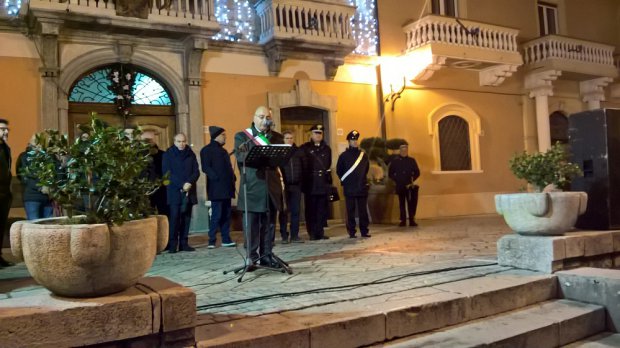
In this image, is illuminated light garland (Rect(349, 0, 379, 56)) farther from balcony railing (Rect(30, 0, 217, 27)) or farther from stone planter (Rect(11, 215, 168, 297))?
stone planter (Rect(11, 215, 168, 297))

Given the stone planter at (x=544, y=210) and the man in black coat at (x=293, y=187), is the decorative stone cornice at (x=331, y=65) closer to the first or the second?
the man in black coat at (x=293, y=187)

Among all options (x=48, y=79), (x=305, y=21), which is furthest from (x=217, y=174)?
(x=305, y=21)

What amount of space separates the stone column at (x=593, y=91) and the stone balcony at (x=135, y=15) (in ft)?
41.7

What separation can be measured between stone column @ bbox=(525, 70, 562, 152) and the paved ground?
8486 mm

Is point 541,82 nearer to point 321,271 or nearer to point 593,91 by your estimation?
point 593,91

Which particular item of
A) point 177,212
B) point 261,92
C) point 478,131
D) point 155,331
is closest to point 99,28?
point 261,92

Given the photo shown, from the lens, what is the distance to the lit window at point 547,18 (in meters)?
16.9

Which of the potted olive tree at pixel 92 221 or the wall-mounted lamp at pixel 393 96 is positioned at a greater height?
the wall-mounted lamp at pixel 393 96

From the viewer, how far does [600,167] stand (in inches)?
232

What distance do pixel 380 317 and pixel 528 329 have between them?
1.29 metres

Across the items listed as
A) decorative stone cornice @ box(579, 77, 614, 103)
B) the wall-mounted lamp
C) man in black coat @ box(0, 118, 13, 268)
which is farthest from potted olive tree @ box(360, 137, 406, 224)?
decorative stone cornice @ box(579, 77, 614, 103)

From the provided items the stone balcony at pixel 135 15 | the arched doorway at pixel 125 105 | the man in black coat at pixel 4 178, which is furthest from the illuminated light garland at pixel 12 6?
the man in black coat at pixel 4 178

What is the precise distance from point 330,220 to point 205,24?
17.7 ft

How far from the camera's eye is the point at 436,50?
42.8 feet
